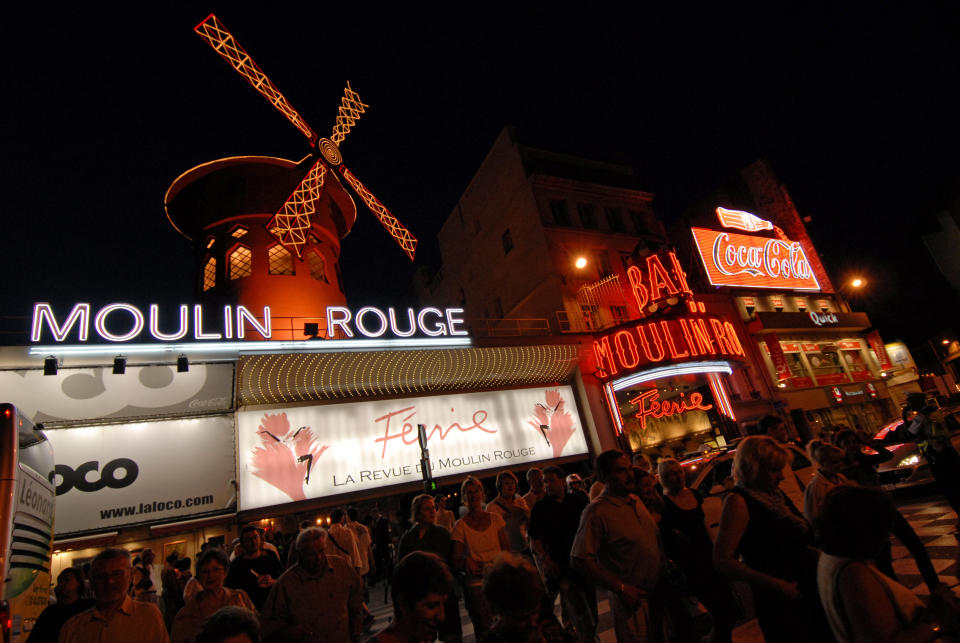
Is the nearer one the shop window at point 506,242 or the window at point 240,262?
the window at point 240,262

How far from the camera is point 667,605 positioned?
3.36m

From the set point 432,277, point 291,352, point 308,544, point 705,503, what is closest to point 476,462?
point 291,352

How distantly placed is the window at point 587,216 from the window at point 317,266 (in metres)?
10.3

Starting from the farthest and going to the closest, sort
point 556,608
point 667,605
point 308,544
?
1. point 556,608
2. point 308,544
3. point 667,605

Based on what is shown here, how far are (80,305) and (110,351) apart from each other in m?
1.14

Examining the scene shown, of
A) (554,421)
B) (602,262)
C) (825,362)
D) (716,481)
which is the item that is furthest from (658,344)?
(825,362)

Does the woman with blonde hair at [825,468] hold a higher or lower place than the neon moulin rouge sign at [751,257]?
lower

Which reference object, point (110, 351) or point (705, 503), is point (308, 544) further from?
point (110, 351)

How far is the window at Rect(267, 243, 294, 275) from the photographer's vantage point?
16.0 m

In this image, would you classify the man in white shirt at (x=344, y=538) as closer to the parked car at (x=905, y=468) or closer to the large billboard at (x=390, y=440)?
the large billboard at (x=390, y=440)

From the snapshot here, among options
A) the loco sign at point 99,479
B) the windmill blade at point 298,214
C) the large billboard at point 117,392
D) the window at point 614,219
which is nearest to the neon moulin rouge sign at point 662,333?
the window at point 614,219

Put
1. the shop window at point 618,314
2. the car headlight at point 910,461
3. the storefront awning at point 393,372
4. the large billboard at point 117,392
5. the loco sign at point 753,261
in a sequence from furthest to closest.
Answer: the loco sign at point 753,261 → the shop window at point 618,314 → the storefront awning at point 393,372 → the large billboard at point 117,392 → the car headlight at point 910,461

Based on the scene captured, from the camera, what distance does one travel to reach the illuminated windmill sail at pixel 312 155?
53.0ft

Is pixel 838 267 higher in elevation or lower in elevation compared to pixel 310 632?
higher
